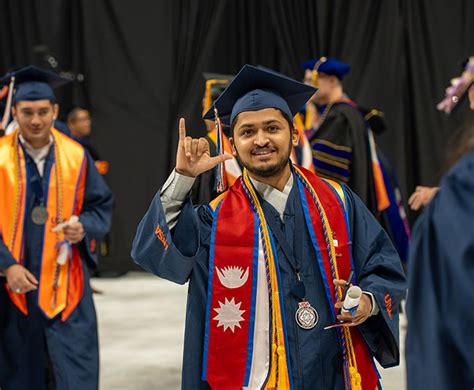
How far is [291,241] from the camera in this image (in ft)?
8.52

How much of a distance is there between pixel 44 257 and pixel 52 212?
0.74 ft

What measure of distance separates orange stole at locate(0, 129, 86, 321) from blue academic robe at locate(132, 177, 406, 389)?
1.56m

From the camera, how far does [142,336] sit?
6.26 metres

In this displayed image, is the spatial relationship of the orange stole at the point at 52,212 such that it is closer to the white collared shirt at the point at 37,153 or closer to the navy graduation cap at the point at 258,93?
the white collared shirt at the point at 37,153

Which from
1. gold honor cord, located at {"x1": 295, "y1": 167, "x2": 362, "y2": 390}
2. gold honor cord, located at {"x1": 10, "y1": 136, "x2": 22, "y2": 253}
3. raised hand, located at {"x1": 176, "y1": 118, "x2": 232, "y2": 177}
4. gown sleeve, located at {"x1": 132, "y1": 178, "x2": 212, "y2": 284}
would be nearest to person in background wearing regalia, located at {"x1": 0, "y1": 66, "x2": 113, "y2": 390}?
gold honor cord, located at {"x1": 10, "y1": 136, "x2": 22, "y2": 253}

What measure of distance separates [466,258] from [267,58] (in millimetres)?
8170

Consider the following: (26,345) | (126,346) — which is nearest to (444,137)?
(126,346)

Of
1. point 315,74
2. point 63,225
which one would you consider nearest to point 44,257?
point 63,225

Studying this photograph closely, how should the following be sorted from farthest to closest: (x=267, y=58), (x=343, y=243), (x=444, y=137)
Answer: (x=267, y=58) → (x=444, y=137) → (x=343, y=243)

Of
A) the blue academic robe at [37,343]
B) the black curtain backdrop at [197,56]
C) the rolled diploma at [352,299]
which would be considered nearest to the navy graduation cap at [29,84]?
the blue academic robe at [37,343]

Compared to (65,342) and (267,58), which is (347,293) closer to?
(65,342)

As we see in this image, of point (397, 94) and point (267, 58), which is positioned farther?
point (267, 58)

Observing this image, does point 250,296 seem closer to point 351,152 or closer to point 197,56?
point 351,152

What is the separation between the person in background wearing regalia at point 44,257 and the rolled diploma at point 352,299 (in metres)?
1.90
